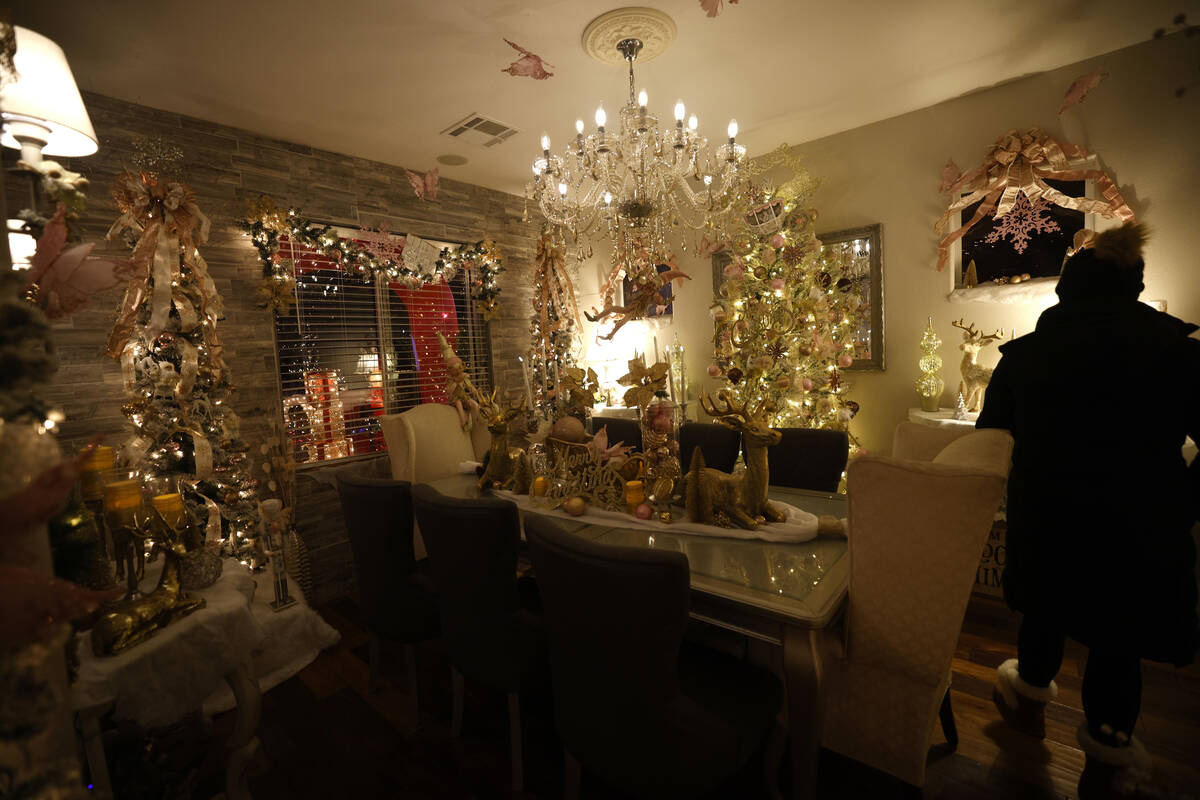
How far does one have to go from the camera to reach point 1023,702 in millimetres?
1742

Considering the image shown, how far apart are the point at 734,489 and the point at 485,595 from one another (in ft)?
2.88

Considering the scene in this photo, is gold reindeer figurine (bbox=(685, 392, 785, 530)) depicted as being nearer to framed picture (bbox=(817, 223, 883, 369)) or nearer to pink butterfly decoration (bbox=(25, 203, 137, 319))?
pink butterfly decoration (bbox=(25, 203, 137, 319))

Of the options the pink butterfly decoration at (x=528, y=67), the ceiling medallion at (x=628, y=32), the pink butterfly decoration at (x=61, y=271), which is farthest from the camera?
the pink butterfly decoration at (x=528, y=67)

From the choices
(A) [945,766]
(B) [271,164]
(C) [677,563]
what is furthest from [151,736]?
(B) [271,164]

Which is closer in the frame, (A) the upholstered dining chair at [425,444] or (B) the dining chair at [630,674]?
(B) the dining chair at [630,674]

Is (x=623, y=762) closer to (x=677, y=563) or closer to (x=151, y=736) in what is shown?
(x=677, y=563)

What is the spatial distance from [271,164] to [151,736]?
10.3ft

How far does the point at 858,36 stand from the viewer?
7.95 ft

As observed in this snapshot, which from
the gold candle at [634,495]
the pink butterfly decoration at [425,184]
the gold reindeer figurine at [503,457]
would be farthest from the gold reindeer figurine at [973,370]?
the pink butterfly decoration at [425,184]

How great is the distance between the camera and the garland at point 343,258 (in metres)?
3.03

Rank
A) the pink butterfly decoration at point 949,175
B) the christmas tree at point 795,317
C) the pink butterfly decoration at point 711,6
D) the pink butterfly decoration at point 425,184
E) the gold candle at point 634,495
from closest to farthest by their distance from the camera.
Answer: the gold candle at point 634,495, the pink butterfly decoration at point 711,6, the pink butterfly decoration at point 949,175, the christmas tree at point 795,317, the pink butterfly decoration at point 425,184

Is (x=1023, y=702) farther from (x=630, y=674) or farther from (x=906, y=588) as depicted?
(x=630, y=674)

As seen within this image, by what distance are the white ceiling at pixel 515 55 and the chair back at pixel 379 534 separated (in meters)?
1.98

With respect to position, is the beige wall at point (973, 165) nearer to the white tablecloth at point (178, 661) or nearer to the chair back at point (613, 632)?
the chair back at point (613, 632)
